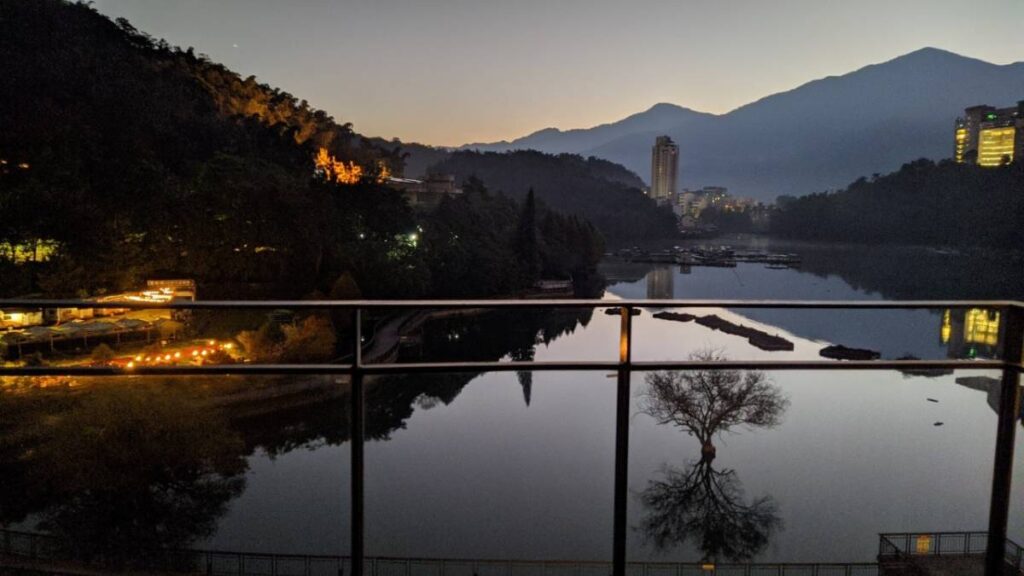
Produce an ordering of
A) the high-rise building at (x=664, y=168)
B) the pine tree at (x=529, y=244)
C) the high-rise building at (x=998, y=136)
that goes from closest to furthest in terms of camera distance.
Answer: the pine tree at (x=529, y=244)
the high-rise building at (x=998, y=136)
the high-rise building at (x=664, y=168)

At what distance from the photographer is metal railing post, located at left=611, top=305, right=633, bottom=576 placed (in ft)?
5.77

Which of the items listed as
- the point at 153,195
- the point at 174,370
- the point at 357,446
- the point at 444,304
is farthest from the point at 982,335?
the point at 153,195

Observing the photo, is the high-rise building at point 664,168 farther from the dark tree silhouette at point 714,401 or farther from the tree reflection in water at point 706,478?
the tree reflection in water at point 706,478

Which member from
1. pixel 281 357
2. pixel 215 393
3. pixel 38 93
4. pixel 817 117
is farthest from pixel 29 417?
pixel 817 117

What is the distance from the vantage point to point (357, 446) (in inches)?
73.8

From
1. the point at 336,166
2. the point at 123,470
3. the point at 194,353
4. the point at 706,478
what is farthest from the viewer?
the point at 336,166

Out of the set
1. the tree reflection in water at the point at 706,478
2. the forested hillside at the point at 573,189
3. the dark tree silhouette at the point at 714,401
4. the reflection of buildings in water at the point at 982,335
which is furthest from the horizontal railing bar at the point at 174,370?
the forested hillside at the point at 573,189

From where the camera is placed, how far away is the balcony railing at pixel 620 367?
1.65 m

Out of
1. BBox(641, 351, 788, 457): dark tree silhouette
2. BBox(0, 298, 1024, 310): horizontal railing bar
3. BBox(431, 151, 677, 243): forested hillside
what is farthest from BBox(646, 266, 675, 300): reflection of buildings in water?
BBox(0, 298, 1024, 310): horizontal railing bar

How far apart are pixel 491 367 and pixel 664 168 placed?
202 metres

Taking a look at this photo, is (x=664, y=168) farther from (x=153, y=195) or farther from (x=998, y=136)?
(x=153, y=195)

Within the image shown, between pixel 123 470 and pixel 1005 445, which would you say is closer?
pixel 1005 445

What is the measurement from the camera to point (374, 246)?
98.9 ft

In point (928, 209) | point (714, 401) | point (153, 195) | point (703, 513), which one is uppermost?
point (928, 209)
